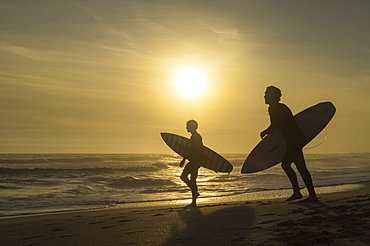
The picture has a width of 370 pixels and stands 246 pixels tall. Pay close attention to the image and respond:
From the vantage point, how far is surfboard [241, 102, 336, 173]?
8500 mm

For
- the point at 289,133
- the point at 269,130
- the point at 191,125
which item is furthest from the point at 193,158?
the point at 289,133

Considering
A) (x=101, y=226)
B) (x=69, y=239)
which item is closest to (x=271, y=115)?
(x=101, y=226)

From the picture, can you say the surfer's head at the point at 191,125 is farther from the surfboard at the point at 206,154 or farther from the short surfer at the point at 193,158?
the surfboard at the point at 206,154

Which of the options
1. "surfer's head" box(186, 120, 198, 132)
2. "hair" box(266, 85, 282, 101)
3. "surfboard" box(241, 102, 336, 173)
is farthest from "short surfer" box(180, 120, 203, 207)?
"hair" box(266, 85, 282, 101)

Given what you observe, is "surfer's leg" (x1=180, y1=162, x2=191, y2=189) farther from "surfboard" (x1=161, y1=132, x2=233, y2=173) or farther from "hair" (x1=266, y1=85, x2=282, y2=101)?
"hair" (x1=266, y1=85, x2=282, y2=101)

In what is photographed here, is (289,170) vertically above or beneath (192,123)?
beneath

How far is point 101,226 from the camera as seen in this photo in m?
6.43

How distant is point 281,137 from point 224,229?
387 cm

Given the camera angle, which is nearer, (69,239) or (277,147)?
(69,239)

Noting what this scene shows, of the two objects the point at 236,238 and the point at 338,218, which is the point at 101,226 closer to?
Result: the point at 236,238

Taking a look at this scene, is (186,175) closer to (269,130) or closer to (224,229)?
(269,130)

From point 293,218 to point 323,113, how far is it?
3876mm

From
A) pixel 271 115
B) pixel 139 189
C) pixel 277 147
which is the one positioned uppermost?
pixel 271 115

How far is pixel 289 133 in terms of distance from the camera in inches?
283
